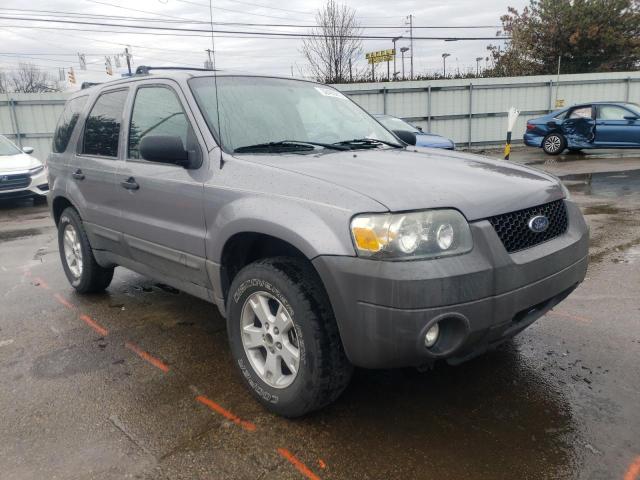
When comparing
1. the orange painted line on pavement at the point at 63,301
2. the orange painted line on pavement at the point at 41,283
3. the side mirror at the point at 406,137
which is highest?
the side mirror at the point at 406,137

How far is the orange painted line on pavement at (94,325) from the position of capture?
396 centimetres

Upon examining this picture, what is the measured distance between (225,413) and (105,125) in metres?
2.56

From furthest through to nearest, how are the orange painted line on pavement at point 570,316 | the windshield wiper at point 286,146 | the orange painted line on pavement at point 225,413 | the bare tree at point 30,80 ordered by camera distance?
the bare tree at point 30,80 < the orange painted line on pavement at point 570,316 < the windshield wiper at point 286,146 < the orange painted line on pavement at point 225,413

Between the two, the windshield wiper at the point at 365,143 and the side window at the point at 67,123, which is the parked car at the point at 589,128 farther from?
the side window at the point at 67,123

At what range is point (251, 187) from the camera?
8.88 ft

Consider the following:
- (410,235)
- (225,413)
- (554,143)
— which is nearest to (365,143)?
(410,235)

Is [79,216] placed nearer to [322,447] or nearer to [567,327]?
[322,447]

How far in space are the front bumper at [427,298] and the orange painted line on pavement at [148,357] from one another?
60.6 inches

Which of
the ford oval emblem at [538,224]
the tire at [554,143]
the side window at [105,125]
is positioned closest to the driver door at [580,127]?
the tire at [554,143]

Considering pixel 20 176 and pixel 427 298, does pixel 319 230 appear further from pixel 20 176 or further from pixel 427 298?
pixel 20 176

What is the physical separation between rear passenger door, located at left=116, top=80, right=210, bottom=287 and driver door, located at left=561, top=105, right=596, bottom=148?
1439 centimetres

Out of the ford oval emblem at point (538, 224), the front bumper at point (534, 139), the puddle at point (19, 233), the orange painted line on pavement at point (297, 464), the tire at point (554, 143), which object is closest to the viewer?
the orange painted line on pavement at point (297, 464)

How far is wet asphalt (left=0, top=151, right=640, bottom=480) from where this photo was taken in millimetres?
2355

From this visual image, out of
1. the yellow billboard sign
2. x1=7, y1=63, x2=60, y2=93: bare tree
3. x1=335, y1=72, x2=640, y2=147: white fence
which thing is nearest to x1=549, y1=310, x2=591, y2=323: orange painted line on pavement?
x1=335, y1=72, x2=640, y2=147: white fence
